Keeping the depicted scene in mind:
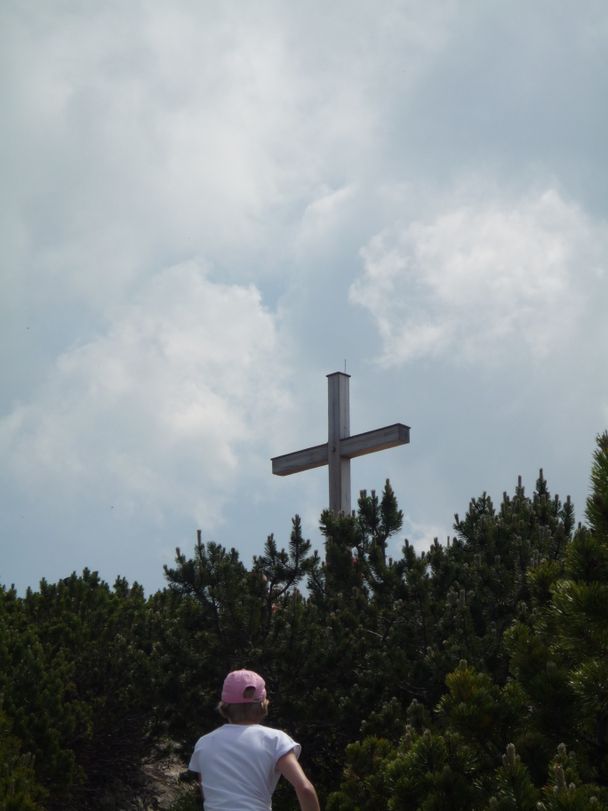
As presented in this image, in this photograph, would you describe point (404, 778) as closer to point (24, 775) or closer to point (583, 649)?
point (583, 649)

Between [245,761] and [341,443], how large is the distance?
7.68 m

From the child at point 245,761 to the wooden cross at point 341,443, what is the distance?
7174 millimetres

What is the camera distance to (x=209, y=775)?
12.7ft

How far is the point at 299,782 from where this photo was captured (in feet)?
12.3

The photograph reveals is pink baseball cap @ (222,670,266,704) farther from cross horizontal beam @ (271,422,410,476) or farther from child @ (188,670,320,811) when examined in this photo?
cross horizontal beam @ (271,422,410,476)

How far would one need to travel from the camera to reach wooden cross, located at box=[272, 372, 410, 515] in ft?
36.3

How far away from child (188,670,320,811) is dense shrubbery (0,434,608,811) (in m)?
1.33

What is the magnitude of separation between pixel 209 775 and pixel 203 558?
15.4ft

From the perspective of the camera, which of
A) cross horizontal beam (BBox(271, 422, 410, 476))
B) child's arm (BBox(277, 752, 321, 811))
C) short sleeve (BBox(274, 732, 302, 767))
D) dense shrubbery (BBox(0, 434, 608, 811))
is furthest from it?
cross horizontal beam (BBox(271, 422, 410, 476))

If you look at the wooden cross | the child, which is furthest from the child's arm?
the wooden cross

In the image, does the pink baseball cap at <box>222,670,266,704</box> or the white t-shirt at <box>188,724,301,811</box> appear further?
the pink baseball cap at <box>222,670,266,704</box>

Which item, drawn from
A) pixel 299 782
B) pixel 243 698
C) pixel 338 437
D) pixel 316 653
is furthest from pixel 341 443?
pixel 299 782

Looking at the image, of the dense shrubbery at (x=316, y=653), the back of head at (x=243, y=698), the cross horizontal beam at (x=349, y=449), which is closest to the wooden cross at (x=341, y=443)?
the cross horizontal beam at (x=349, y=449)

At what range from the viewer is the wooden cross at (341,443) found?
36.3ft
